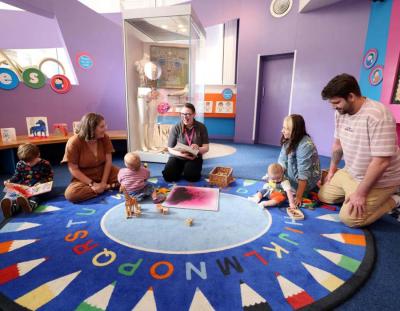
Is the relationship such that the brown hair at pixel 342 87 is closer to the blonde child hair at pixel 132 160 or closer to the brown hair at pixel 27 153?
the blonde child hair at pixel 132 160

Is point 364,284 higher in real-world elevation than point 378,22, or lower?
lower

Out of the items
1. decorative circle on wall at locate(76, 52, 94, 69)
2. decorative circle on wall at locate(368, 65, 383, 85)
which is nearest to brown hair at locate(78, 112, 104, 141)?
decorative circle on wall at locate(76, 52, 94, 69)

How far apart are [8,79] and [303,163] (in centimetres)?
472

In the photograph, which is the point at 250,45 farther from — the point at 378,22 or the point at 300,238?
the point at 300,238

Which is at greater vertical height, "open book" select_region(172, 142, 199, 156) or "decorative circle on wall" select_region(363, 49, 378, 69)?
"decorative circle on wall" select_region(363, 49, 378, 69)

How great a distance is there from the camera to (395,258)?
1899 millimetres

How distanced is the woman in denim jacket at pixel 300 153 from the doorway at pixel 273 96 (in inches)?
136

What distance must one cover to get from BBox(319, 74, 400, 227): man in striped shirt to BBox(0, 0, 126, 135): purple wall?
470 centimetres

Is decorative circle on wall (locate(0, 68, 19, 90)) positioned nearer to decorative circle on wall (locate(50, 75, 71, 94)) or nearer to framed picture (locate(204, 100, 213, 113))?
decorative circle on wall (locate(50, 75, 71, 94))

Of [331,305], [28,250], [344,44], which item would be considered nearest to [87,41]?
[28,250]

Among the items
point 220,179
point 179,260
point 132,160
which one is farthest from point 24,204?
point 220,179

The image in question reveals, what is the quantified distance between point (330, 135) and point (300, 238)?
3722 mm

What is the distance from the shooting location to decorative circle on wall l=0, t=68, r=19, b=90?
417 cm

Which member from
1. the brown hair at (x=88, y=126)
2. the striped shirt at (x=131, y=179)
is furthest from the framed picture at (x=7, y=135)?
the striped shirt at (x=131, y=179)
